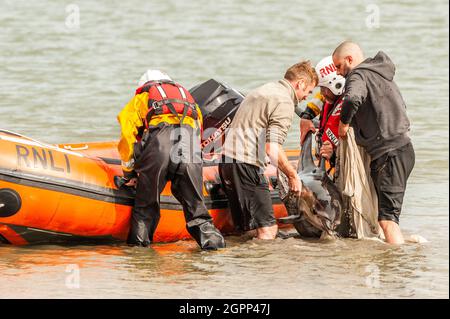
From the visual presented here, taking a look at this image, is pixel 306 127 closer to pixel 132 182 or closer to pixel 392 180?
pixel 392 180

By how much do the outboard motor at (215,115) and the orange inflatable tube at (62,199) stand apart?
1.84ft

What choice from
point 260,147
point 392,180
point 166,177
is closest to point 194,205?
point 166,177

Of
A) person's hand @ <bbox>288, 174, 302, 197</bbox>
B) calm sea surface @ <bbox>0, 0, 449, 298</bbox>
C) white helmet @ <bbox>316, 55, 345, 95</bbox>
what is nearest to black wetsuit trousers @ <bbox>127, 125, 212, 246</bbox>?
calm sea surface @ <bbox>0, 0, 449, 298</bbox>

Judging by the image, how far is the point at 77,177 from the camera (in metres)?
7.45

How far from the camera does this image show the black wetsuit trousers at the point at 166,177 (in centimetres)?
738

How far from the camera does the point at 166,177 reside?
749cm

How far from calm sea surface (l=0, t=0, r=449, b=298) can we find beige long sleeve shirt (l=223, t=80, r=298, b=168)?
69 centimetres

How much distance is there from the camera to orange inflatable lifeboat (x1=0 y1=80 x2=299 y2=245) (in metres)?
7.20

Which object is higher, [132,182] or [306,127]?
[306,127]

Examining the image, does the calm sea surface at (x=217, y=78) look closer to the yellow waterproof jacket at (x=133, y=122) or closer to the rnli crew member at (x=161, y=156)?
the rnli crew member at (x=161, y=156)

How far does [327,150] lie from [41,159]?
215 centimetres

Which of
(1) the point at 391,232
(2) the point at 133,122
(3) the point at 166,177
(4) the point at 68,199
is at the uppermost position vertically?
Result: (2) the point at 133,122

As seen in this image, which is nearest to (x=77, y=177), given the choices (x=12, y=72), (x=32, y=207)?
(x=32, y=207)

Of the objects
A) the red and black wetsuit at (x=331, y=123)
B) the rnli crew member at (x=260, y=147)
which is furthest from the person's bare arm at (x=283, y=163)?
the red and black wetsuit at (x=331, y=123)
